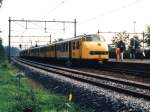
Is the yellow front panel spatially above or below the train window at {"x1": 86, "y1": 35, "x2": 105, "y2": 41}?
below

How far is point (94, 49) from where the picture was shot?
3631cm

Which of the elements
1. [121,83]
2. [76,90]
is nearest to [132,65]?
[121,83]

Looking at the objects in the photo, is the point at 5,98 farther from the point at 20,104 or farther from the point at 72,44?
the point at 72,44

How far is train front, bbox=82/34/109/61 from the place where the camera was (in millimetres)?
36031

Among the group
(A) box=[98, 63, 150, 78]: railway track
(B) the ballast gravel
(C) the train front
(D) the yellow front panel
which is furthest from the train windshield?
(B) the ballast gravel

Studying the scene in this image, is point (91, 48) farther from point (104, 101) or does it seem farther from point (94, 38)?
point (104, 101)

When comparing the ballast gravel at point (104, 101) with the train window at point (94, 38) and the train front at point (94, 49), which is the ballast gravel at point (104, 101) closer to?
the train front at point (94, 49)

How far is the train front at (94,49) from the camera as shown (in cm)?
3603

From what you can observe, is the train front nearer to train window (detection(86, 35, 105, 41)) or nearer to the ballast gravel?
train window (detection(86, 35, 105, 41))

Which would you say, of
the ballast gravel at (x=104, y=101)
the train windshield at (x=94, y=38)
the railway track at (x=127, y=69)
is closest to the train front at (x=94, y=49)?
the train windshield at (x=94, y=38)

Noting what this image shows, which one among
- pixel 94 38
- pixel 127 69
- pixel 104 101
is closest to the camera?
pixel 104 101

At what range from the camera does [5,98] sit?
44.3 ft

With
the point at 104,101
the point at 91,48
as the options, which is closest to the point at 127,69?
the point at 91,48

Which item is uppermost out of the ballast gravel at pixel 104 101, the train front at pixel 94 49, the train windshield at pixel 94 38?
the train windshield at pixel 94 38
